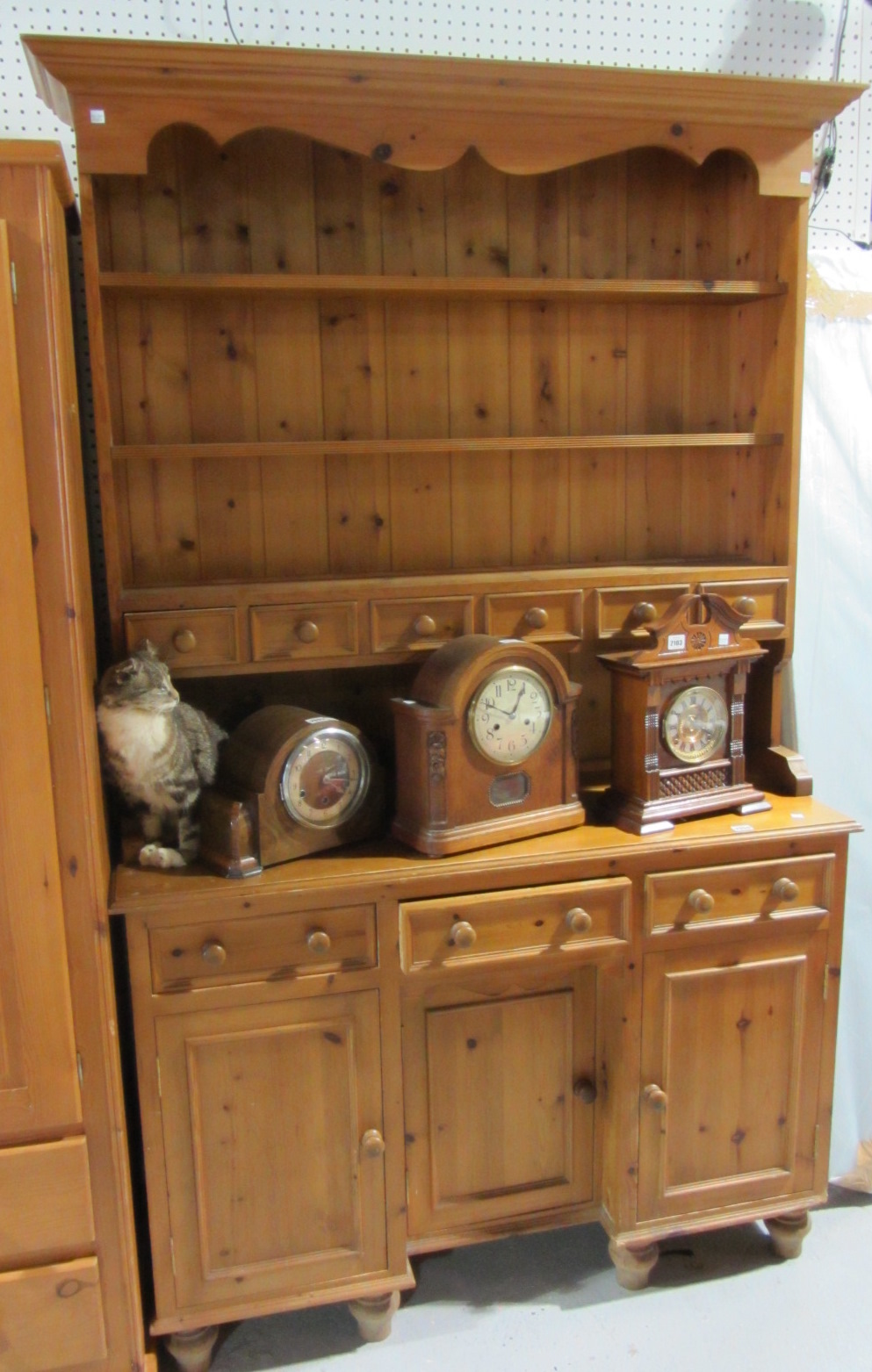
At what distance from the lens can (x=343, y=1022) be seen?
1865 mm

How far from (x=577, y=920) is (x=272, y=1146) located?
2.25 feet

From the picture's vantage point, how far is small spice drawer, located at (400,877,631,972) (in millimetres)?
1856

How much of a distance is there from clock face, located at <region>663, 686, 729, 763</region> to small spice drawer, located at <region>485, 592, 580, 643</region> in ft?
0.81

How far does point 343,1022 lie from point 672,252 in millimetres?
1742

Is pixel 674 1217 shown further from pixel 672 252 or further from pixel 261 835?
pixel 672 252

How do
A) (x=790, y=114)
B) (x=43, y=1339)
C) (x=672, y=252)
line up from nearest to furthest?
(x=43, y=1339)
(x=790, y=114)
(x=672, y=252)

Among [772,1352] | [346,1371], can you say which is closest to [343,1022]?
[346,1371]

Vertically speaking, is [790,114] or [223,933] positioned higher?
[790,114]

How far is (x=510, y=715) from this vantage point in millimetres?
1972

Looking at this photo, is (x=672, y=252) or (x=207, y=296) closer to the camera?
(x=207, y=296)

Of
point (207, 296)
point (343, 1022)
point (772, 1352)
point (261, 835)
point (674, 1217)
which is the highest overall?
point (207, 296)

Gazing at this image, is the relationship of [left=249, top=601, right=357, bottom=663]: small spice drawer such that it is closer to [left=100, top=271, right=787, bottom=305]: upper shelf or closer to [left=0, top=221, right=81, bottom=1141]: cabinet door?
[left=0, top=221, right=81, bottom=1141]: cabinet door

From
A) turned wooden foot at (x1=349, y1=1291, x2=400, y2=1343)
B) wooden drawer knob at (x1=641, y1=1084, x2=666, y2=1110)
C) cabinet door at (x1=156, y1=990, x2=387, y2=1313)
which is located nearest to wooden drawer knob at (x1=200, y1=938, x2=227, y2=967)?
cabinet door at (x1=156, y1=990, x2=387, y2=1313)

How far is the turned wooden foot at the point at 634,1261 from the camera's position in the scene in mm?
2066
